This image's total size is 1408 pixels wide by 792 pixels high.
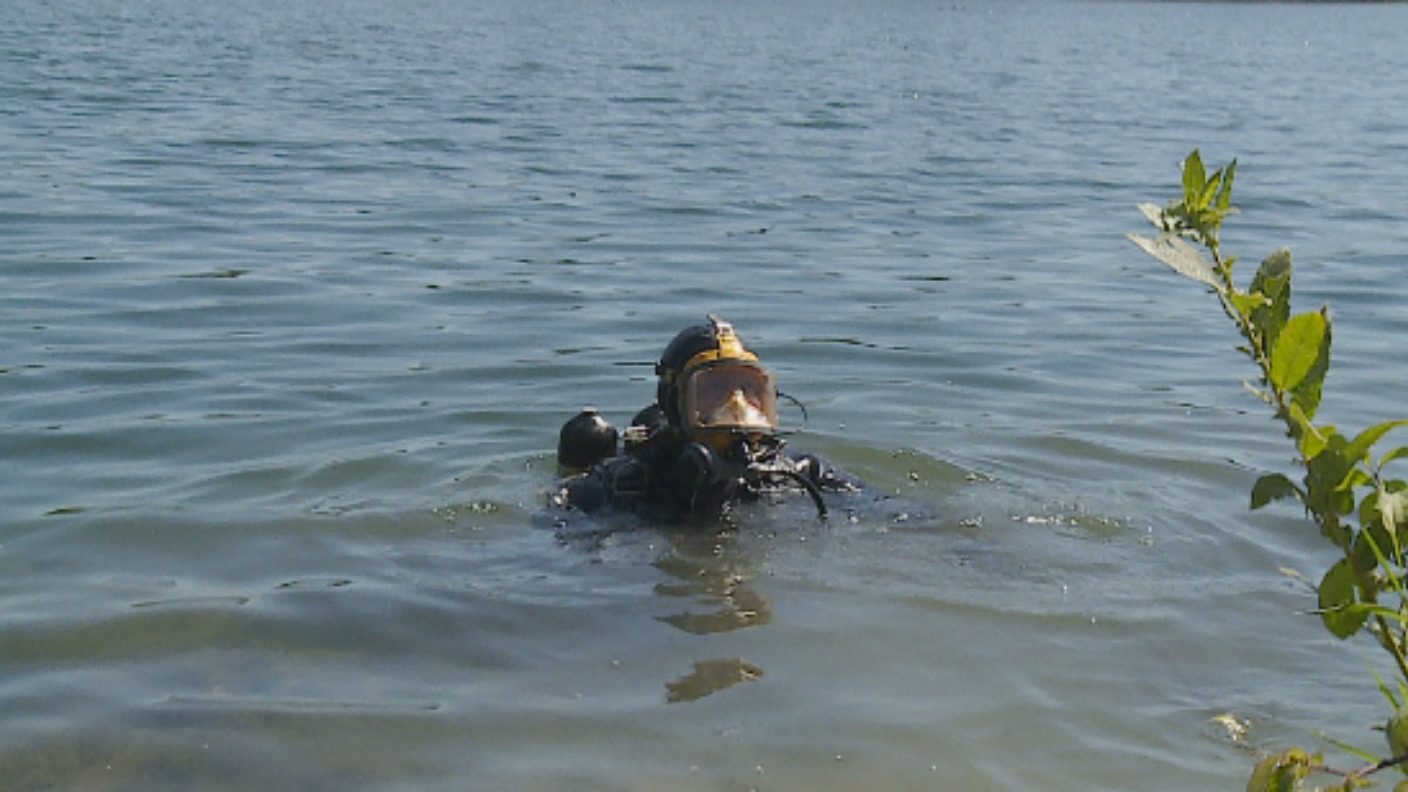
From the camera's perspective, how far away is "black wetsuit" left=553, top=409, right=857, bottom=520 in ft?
20.3

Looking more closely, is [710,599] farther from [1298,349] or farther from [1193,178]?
[1298,349]

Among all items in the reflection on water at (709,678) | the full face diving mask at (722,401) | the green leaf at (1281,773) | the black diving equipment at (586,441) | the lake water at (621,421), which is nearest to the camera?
the green leaf at (1281,773)

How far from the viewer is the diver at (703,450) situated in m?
6.13

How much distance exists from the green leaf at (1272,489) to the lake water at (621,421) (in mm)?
2678

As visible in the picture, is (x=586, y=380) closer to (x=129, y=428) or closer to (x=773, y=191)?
(x=129, y=428)

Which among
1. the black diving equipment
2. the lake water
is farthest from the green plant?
the black diving equipment

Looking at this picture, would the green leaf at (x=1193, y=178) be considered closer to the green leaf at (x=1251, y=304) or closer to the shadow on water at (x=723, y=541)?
the green leaf at (x=1251, y=304)

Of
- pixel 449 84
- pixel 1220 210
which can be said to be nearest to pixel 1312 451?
pixel 1220 210

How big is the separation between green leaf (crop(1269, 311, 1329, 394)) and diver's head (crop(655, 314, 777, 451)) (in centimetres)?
434

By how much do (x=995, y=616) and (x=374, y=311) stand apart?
5.68 metres

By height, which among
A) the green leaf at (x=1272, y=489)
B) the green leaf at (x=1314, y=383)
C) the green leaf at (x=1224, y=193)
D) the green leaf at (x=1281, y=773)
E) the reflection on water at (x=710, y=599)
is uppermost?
the green leaf at (x=1224, y=193)

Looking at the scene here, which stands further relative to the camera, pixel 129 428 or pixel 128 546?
pixel 129 428

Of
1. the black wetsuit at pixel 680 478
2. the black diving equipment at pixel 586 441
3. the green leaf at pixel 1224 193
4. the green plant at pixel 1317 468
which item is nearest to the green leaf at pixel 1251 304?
the green plant at pixel 1317 468

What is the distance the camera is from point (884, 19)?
53.2 m
